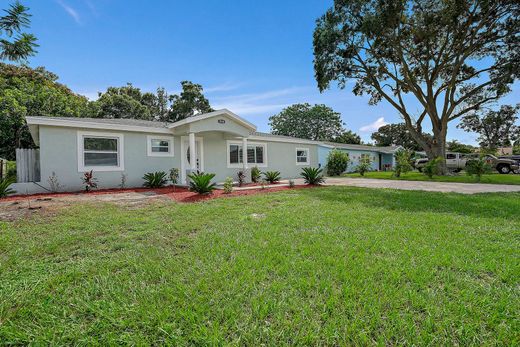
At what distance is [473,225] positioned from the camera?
4852 mm

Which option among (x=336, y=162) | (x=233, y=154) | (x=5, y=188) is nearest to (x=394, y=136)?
(x=336, y=162)

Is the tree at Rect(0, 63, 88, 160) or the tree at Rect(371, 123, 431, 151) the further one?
the tree at Rect(371, 123, 431, 151)

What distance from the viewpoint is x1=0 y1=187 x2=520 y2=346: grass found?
1.90 m

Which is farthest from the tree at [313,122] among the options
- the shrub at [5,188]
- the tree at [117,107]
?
the shrub at [5,188]

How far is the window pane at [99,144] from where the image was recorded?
10.4m

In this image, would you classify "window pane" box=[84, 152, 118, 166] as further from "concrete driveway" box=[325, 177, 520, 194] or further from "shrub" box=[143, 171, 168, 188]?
"concrete driveway" box=[325, 177, 520, 194]

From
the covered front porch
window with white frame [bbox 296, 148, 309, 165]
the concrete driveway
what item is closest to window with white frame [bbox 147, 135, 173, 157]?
the covered front porch

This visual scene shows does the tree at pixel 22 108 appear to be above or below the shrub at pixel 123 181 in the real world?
above

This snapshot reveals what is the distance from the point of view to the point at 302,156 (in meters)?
19.1

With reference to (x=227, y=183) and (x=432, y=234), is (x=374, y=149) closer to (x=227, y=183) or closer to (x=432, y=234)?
(x=227, y=183)

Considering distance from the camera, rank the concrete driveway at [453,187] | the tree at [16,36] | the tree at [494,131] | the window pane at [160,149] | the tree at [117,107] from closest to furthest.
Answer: the tree at [16,36] < the concrete driveway at [453,187] < the window pane at [160,149] < the tree at [117,107] < the tree at [494,131]

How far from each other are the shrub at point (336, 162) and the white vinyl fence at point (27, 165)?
754 inches

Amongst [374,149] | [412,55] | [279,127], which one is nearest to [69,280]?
[412,55]

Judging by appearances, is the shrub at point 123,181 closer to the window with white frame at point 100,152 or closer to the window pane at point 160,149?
the window with white frame at point 100,152
